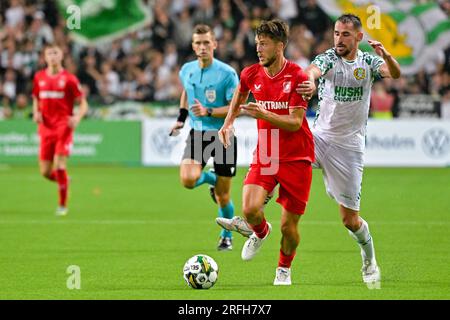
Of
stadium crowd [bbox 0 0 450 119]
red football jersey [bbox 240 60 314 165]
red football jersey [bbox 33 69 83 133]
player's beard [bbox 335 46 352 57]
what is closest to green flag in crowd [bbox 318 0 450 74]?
stadium crowd [bbox 0 0 450 119]

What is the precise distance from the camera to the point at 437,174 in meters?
21.5

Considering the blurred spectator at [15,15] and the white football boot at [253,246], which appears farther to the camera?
the blurred spectator at [15,15]

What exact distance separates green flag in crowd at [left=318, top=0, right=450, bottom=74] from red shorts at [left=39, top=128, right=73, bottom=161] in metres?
11.1

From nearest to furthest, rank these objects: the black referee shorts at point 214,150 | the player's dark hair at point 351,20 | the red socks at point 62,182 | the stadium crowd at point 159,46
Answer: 1. the player's dark hair at point 351,20
2. the black referee shorts at point 214,150
3. the red socks at point 62,182
4. the stadium crowd at point 159,46

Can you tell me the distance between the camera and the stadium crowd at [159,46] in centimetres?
2523

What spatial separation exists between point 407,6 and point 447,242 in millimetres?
13965

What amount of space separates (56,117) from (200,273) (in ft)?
24.4

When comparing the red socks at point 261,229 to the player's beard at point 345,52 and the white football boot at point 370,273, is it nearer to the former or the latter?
the white football boot at point 370,273

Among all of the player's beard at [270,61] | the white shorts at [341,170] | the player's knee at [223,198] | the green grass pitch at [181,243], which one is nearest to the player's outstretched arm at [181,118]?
the player's knee at [223,198]

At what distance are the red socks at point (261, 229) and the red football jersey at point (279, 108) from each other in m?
0.63

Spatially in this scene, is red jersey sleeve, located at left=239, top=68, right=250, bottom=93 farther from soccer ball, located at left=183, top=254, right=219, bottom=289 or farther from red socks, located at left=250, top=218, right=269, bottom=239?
soccer ball, located at left=183, top=254, right=219, bottom=289

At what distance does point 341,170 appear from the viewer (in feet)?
30.7

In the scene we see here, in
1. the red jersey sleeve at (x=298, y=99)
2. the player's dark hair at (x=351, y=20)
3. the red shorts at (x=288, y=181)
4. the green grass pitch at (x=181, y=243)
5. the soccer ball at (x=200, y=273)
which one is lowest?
the green grass pitch at (x=181, y=243)

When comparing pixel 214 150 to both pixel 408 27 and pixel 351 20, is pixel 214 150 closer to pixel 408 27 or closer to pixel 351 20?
pixel 351 20
